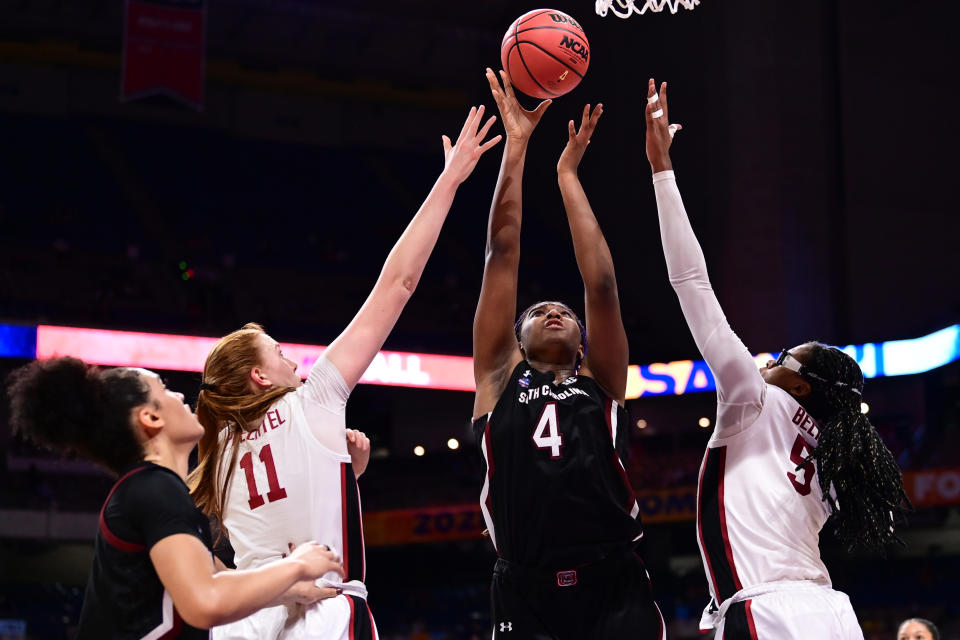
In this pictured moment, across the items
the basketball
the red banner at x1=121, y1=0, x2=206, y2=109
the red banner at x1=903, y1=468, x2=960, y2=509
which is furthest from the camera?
the red banner at x1=903, y1=468, x2=960, y2=509

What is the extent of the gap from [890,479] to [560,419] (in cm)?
122

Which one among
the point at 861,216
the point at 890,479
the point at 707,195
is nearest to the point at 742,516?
the point at 890,479

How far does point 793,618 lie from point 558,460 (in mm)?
971

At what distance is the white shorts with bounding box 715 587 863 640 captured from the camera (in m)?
3.60

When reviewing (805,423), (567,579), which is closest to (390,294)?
(567,579)

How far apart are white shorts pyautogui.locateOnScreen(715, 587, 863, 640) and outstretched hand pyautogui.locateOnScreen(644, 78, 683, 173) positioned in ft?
5.38

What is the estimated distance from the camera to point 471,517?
20469 mm

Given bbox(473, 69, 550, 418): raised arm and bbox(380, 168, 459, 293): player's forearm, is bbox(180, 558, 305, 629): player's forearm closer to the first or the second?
bbox(380, 168, 459, 293): player's forearm

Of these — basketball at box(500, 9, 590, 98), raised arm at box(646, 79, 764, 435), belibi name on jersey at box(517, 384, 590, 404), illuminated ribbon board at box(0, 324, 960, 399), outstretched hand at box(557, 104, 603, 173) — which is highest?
illuminated ribbon board at box(0, 324, 960, 399)

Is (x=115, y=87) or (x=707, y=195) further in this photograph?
(x=115, y=87)

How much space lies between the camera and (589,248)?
4.24 m

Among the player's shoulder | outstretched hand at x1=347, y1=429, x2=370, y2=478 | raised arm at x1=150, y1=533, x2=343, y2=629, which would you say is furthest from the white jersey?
the player's shoulder

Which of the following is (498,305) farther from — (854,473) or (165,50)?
(165,50)

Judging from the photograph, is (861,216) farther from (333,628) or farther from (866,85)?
(333,628)
